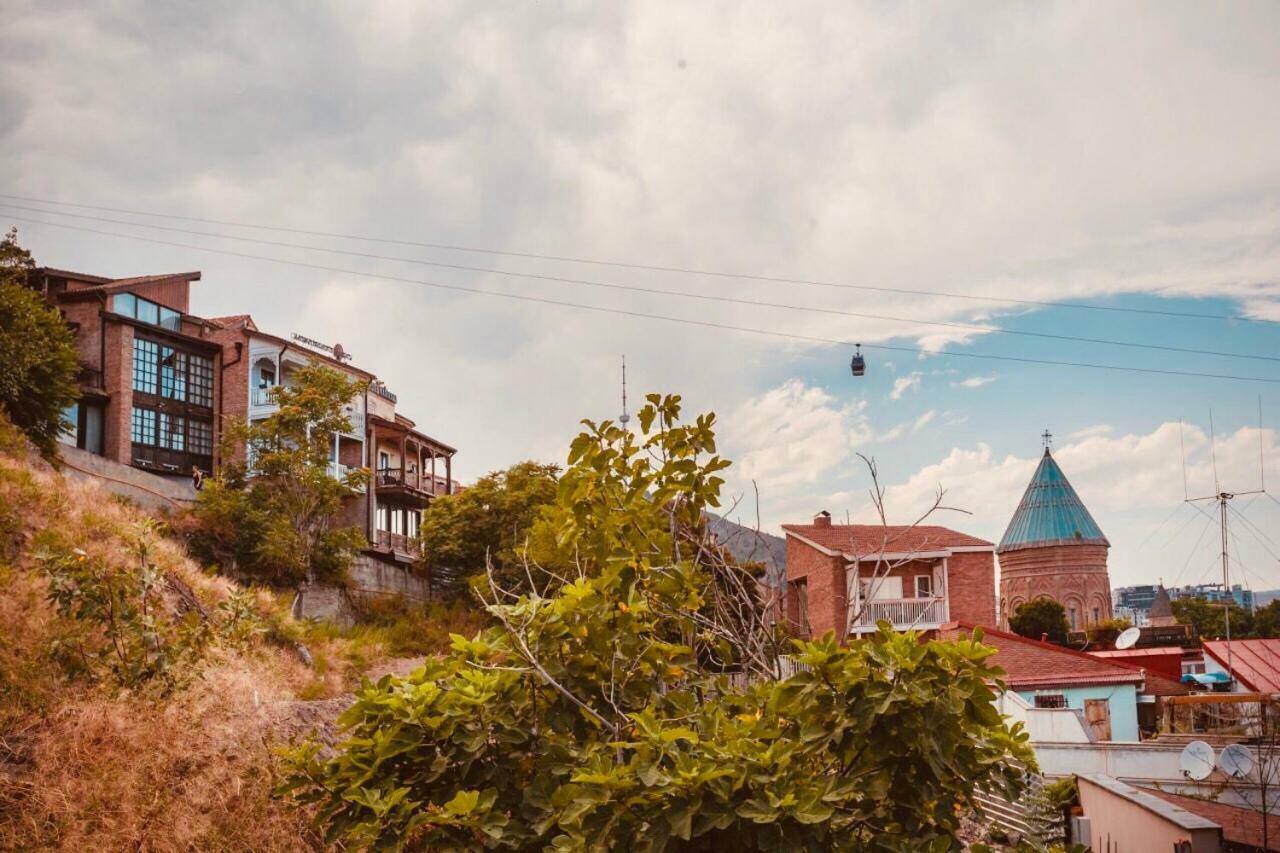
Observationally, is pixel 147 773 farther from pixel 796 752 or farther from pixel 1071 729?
pixel 1071 729

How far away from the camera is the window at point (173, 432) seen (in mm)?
31406

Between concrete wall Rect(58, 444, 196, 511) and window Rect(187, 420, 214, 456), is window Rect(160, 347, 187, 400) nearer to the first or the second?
window Rect(187, 420, 214, 456)

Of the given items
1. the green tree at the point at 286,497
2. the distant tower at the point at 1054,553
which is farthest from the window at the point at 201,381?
the distant tower at the point at 1054,553

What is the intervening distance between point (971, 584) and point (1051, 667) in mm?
9663

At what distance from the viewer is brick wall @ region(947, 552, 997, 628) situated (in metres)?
32.2

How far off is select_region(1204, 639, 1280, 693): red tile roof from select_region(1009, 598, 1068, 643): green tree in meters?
11.8

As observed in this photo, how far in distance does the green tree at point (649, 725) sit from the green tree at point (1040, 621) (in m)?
35.3

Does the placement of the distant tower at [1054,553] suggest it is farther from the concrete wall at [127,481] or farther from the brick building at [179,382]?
the concrete wall at [127,481]

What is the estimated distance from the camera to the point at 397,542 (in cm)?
3816

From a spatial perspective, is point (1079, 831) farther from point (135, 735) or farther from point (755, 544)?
→ point (135, 735)

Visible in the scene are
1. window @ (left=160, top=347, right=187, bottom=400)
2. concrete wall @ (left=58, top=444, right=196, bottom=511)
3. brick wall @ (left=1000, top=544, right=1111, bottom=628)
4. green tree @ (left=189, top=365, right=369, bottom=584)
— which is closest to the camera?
concrete wall @ (left=58, top=444, right=196, bottom=511)

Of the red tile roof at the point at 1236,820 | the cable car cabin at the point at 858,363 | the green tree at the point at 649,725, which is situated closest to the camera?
the green tree at the point at 649,725

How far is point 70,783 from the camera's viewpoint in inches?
263

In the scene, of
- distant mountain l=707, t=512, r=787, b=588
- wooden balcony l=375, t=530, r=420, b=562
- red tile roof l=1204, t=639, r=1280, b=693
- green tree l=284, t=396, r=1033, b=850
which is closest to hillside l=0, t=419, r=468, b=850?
green tree l=284, t=396, r=1033, b=850
